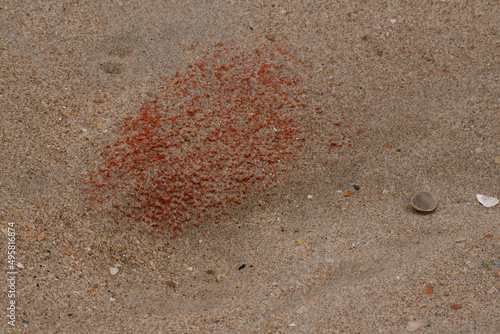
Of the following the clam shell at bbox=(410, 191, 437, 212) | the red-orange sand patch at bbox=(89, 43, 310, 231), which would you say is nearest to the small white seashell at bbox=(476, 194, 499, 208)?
the clam shell at bbox=(410, 191, 437, 212)

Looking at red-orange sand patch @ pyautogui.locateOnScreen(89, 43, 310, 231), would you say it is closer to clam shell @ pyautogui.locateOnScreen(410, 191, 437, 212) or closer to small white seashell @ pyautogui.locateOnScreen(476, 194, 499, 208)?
clam shell @ pyautogui.locateOnScreen(410, 191, 437, 212)

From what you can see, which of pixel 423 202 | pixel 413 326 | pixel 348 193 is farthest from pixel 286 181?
pixel 413 326

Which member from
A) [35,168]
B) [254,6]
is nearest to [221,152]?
[35,168]

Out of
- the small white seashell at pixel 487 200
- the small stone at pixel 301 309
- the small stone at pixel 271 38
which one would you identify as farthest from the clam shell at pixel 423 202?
the small stone at pixel 271 38

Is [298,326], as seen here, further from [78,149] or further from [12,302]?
[78,149]

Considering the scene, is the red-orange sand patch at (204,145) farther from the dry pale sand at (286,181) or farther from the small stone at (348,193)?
the small stone at (348,193)
